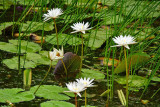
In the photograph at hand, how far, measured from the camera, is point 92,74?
5.22 ft

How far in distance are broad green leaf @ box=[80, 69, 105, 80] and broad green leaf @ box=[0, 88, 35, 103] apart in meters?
0.41

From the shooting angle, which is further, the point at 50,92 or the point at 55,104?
the point at 50,92

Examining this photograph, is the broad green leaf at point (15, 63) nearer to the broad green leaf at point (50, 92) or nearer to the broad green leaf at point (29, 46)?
the broad green leaf at point (29, 46)

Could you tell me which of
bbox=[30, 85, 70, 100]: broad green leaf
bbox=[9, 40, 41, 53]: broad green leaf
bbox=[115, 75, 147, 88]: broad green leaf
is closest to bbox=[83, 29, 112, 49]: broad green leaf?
bbox=[9, 40, 41, 53]: broad green leaf

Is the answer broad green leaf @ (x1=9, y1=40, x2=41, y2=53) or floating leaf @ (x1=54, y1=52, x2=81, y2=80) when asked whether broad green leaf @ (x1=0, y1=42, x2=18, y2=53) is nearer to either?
broad green leaf @ (x1=9, y1=40, x2=41, y2=53)

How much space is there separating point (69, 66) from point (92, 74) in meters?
0.14

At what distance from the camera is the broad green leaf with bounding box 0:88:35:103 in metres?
1.20

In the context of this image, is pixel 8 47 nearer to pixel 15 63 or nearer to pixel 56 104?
pixel 15 63

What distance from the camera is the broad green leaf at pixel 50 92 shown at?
1.27m

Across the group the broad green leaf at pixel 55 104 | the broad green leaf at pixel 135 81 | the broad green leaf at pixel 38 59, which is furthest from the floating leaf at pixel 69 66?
the broad green leaf at pixel 55 104

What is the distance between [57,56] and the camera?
127 cm

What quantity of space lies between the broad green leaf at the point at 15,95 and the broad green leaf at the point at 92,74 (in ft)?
1.35

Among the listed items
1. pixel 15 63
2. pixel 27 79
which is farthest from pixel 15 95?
pixel 15 63

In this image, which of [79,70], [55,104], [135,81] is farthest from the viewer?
[79,70]
